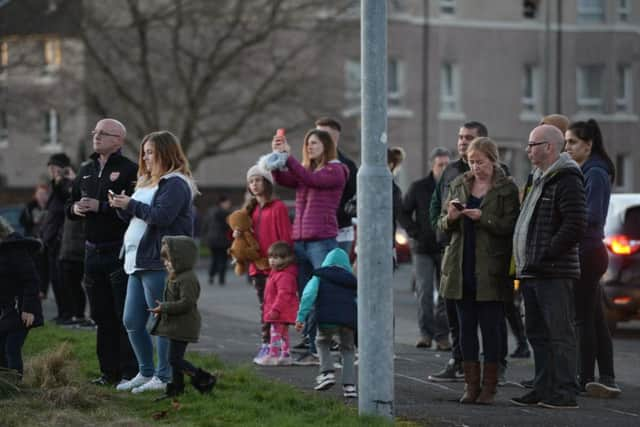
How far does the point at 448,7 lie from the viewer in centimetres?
5844

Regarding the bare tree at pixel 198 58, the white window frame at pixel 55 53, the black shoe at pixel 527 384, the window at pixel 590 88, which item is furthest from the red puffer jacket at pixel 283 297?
the window at pixel 590 88

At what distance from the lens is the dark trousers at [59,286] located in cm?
1784

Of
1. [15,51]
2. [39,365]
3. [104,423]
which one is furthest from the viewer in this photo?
[15,51]

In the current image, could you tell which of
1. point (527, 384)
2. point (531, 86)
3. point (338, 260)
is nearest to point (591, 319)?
point (527, 384)

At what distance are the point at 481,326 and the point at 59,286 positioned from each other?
27.6 feet

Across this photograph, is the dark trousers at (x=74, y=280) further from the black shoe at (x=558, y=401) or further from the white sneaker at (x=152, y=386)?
the black shoe at (x=558, y=401)

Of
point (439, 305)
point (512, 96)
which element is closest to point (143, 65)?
point (512, 96)

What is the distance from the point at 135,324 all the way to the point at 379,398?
269 centimetres

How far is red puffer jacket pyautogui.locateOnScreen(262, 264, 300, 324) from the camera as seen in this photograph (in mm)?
13156

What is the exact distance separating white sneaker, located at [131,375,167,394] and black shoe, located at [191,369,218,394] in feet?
1.97

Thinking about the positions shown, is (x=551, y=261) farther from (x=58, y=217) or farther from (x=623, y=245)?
(x=58, y=217)

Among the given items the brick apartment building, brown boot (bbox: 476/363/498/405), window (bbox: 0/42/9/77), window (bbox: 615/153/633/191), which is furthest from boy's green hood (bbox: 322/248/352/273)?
window (bbox: 615/153/633/191)

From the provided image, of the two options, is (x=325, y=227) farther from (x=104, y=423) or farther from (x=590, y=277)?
(x=104, y=423)

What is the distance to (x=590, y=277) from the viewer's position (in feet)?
37.0
